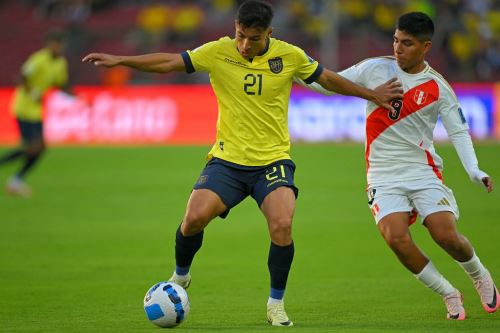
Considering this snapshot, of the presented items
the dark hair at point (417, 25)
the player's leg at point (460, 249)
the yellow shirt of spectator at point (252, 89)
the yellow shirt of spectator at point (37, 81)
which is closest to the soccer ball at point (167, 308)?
the yellow shirt of spectator at point (252, 89)

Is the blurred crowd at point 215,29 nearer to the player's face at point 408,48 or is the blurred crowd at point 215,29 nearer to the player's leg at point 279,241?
the player's face at point 408,48

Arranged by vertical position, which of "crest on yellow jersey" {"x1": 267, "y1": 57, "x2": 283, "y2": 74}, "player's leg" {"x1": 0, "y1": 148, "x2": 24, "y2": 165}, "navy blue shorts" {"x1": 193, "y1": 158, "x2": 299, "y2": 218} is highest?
"crest on yellow jersey" {"x1": 267, "y1": 57, "x2": 283, "y2": 74}

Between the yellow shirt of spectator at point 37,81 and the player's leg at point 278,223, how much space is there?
1149 centimetres

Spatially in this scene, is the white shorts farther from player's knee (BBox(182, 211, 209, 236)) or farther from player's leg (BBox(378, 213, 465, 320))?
player's knee (BBox(182, 211, 209, 236))

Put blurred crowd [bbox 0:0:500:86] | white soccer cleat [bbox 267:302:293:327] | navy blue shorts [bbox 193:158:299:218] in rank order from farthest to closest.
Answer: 1. blurred crowd [bbox 0:0:500:86]
2. navy blue shorts [bbox 193:158:299:218]
3. white soccer cleat [bbox 267:302:293:327]

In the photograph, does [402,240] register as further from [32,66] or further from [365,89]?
[32,66]

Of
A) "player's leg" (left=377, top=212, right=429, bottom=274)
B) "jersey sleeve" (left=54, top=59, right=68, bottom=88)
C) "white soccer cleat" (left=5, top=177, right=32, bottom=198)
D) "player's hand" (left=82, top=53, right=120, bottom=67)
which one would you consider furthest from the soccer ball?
"jersey sleeve" (left=54, top=59, right=68, bottom=88)

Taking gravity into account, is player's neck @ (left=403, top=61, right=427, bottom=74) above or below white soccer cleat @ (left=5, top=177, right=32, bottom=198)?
above

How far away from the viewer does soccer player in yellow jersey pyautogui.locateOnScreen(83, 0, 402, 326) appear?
7.87 m

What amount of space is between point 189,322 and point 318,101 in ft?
61.0

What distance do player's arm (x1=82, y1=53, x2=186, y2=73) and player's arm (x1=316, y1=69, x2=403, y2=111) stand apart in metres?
1.16

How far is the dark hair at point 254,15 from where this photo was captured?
25.1 ft

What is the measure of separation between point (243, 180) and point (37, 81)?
11754 millimetres

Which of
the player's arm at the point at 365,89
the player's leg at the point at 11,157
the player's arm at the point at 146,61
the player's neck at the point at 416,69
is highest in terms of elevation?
the player's arm at the point at 146,61
